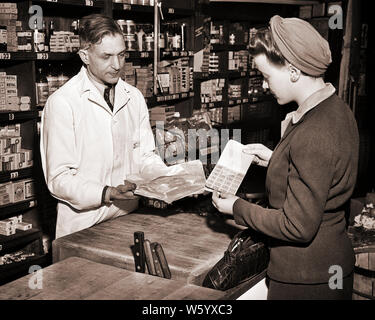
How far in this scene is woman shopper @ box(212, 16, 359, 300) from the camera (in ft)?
5.10

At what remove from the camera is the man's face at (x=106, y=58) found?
97.7 inches

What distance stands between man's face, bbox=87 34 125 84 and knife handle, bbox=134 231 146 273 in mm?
1032

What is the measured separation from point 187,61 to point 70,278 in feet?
13.1

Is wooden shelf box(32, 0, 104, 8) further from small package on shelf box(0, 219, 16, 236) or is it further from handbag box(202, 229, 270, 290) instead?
handbag box(202, 229, 270, 290)

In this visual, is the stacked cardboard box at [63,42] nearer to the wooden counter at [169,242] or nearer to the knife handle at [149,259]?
the wooden counter at [169,242]

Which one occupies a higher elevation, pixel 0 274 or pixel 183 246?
pixel 183 246

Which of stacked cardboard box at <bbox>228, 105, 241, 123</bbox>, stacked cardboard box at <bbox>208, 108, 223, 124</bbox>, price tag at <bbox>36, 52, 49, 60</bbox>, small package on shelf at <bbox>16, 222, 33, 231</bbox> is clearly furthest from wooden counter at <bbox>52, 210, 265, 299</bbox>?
stacked cardboard box at <bbox>228, 105, 241, 123</bbox>

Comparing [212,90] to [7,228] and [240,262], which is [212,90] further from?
[240,262]

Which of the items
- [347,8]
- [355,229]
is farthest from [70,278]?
[347,8]

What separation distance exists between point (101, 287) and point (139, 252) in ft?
0.82

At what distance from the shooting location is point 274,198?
68.7 inches

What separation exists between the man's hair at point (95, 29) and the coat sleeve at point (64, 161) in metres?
0.34

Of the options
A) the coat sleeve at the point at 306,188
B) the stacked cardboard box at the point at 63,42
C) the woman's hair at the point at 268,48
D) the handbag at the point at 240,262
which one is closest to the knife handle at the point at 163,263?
the handbag at the point at 240,262
